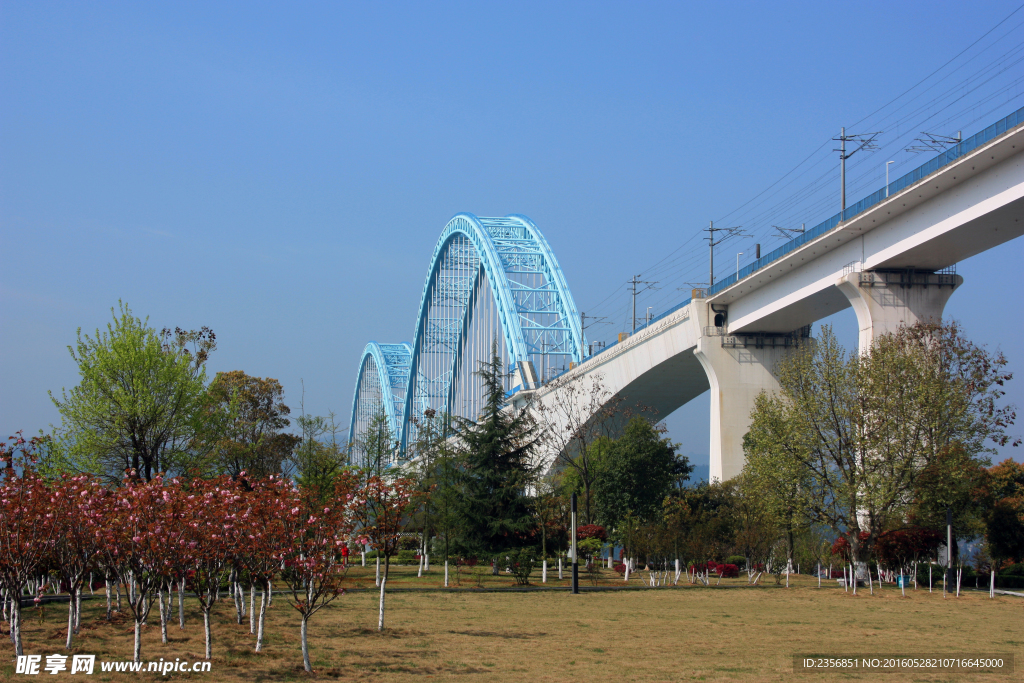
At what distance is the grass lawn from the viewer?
14.6 m

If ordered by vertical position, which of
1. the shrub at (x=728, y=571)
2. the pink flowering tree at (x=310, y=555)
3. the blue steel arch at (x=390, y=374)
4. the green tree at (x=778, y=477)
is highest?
the blue steel arch at (x=390, y=374)

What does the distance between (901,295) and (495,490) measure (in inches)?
679

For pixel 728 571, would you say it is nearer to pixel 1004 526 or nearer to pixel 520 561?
pixel 1004 526

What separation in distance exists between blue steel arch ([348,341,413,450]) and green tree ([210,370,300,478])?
3862 centimetres

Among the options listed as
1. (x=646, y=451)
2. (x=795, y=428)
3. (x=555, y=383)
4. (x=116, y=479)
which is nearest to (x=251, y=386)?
(x=555, y=383)

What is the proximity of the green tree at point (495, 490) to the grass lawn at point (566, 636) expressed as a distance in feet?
19.1

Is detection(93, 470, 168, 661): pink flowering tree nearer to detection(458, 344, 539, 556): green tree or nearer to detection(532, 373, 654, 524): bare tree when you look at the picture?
detection(458, 344, 539, 556): green tree

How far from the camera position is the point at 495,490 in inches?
1355

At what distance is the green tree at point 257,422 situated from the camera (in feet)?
142

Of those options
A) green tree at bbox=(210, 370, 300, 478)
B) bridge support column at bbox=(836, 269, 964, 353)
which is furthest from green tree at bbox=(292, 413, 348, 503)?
bridge support column at bbox=(836, 269, 964, 353)

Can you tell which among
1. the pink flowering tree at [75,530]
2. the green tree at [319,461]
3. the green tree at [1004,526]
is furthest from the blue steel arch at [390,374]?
the pink flowering tree at [75,530]

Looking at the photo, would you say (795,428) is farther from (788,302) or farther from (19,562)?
(19,562)

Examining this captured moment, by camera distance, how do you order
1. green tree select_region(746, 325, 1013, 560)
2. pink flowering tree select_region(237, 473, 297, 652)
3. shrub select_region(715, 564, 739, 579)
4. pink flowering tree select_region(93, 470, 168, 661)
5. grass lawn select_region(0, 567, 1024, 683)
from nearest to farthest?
grass lawn select_region(0, 567, 1024, 683), pink flowering tree select_region(93, 470, 168, 661), pink flowering tree select_region(237, 473, 297, 652), green tree select_region(746, 325, 1013, 560), shrub select_region(715, 564, 739, 579)

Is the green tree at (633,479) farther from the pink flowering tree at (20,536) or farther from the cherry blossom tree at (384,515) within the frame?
the pink flowering tree at (20,536)
